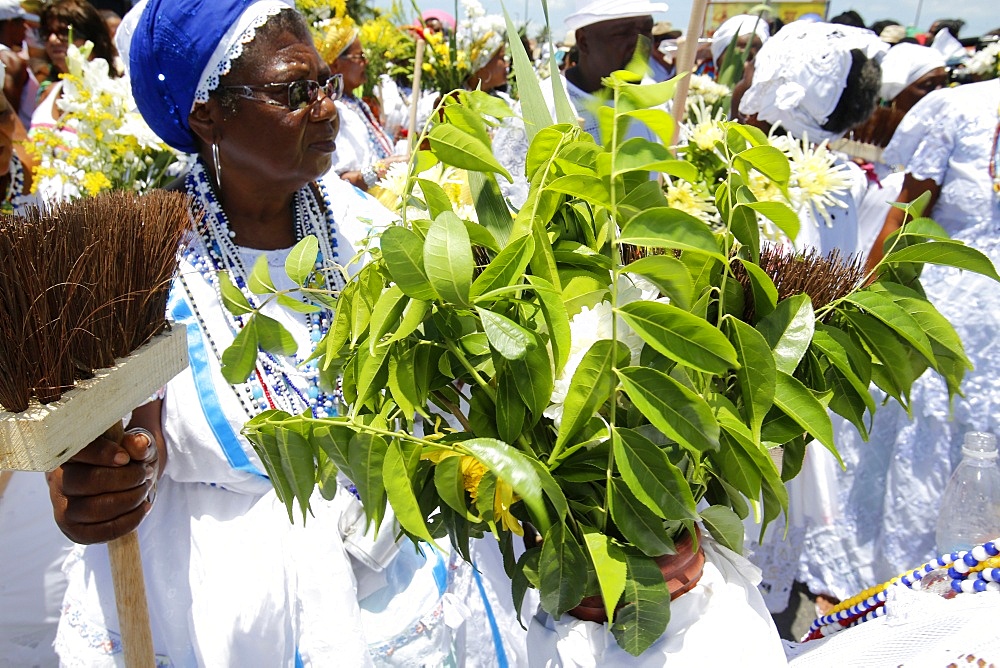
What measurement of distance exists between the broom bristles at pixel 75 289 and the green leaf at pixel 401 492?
1.86ft

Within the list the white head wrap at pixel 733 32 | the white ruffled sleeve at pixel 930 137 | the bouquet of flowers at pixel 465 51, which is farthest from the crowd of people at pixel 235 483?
the white head wrap at pixel 733 32

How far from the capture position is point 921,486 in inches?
117

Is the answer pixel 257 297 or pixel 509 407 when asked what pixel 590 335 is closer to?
pixel 509 407

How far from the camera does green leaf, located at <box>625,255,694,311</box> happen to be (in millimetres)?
665

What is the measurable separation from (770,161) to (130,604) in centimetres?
126

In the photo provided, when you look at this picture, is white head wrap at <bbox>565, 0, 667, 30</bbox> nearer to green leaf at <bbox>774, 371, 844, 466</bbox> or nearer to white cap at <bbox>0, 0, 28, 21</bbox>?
green leaf at <bbox>774, 371, 844, 466</bbox>

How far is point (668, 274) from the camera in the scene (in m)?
0.67

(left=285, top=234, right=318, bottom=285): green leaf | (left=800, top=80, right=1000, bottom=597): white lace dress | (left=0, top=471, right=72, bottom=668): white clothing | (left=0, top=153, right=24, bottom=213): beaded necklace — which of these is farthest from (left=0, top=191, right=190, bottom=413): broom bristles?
(left=800, top=80, right=1000, bottom=597): white lace dress

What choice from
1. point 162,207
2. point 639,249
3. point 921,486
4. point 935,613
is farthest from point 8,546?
point 921,486

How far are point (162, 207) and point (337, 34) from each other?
2920 mm

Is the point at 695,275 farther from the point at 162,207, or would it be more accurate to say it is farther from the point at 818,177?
the point at 162,207

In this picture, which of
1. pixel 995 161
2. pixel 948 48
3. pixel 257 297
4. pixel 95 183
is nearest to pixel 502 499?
pixel 257 297

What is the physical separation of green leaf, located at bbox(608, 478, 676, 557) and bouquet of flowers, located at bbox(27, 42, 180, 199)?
1.65m

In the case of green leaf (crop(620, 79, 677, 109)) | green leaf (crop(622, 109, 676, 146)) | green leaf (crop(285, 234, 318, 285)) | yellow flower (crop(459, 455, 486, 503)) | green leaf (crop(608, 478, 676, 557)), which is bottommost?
green leaf (crop(608, 478, 676, 557))
